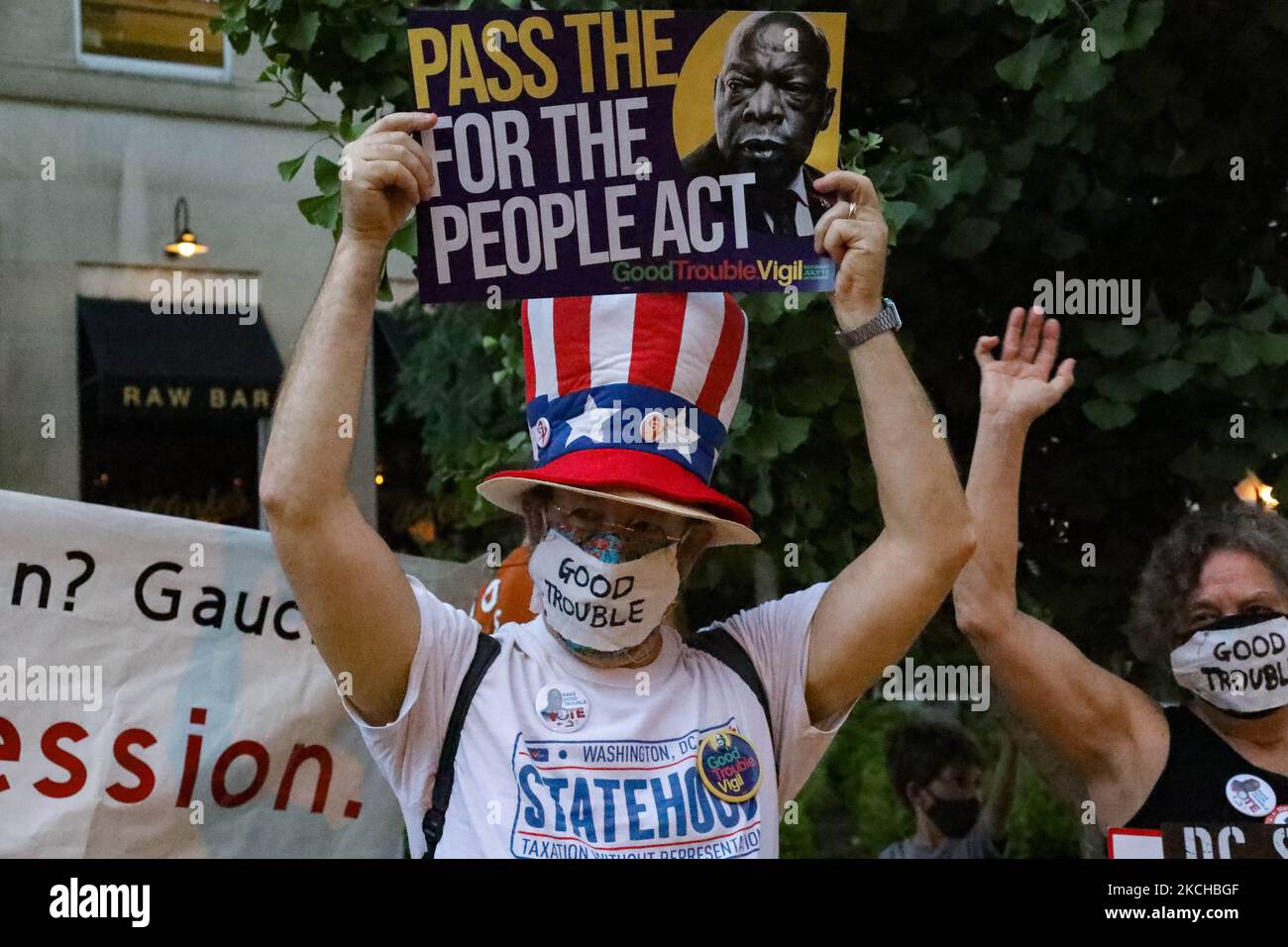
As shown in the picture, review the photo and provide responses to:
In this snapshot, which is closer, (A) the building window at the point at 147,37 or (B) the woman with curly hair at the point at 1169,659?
(B) the woman with curly hair at the point at 1169,659

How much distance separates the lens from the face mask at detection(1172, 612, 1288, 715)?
3.03 meters

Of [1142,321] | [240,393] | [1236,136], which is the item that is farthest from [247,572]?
[240,393]

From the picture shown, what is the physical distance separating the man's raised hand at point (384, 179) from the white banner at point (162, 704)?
4.89 ft

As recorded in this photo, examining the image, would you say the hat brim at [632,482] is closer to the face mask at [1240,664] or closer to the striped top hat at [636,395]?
the striped top hat at [636,395]

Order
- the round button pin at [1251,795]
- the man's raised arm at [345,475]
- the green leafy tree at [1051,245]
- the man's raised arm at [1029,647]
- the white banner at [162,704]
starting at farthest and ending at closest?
the green leafy tree at [1051,245], the white banner at [162,704], the man's raised arm at [1029,647], the round button pin at [1251,795], the man's raised arm at [345,475]

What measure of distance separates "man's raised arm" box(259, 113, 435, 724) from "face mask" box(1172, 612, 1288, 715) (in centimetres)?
155

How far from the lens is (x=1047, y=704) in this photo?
310 cm

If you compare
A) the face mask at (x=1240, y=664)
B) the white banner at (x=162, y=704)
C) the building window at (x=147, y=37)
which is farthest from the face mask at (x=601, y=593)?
the building window at (x=147, y=37)

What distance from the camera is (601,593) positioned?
99.2 inches

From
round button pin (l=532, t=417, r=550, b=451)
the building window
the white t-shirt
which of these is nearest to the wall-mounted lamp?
the building window

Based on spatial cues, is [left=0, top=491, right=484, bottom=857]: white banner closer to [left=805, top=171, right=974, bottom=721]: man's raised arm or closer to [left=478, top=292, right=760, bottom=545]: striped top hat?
[left=478, top=292, right=760, bottom=545]: striped top hat

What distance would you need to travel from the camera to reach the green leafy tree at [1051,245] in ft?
12.6

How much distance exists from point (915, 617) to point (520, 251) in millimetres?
880

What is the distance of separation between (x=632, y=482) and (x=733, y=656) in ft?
1.22
